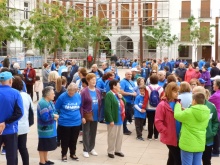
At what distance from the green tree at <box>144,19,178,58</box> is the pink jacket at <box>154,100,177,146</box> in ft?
121

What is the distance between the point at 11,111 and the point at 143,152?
149 inches

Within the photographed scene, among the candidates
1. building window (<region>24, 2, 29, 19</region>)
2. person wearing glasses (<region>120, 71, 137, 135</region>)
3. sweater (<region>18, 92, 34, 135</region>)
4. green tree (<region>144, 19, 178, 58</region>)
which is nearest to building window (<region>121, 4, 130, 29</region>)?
green tree (<region>144, 19, 178, 58</region>)

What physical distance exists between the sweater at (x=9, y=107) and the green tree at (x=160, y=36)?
37305 millimetres

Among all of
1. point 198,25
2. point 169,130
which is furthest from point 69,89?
point 198,25

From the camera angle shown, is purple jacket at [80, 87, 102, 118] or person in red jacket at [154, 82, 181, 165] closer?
person in red jacket at [154, 82, 181, 165]

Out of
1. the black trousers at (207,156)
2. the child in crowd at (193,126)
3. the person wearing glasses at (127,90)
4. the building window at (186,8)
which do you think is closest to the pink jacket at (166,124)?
the child in crowd at (193,126)

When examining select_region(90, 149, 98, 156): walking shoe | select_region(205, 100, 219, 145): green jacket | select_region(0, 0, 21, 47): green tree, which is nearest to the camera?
select_region(205, 100, 219, 145): green jacket

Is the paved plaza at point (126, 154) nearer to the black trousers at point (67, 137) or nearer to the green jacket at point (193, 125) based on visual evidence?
the black trousers at point (67, 137)

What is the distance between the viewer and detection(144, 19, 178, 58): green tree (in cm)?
4234

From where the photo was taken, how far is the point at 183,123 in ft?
18.1

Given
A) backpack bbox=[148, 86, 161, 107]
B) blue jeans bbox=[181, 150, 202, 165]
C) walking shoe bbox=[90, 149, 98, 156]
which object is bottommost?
walking shoe bbox=[90, 149, 98, 156]

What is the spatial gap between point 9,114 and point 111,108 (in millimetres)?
2567

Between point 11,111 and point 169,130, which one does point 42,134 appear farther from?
point 169,130

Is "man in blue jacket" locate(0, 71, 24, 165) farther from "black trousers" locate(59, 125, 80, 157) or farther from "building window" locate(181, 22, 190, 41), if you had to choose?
"building window" locate(181, 22, 190, 41)
